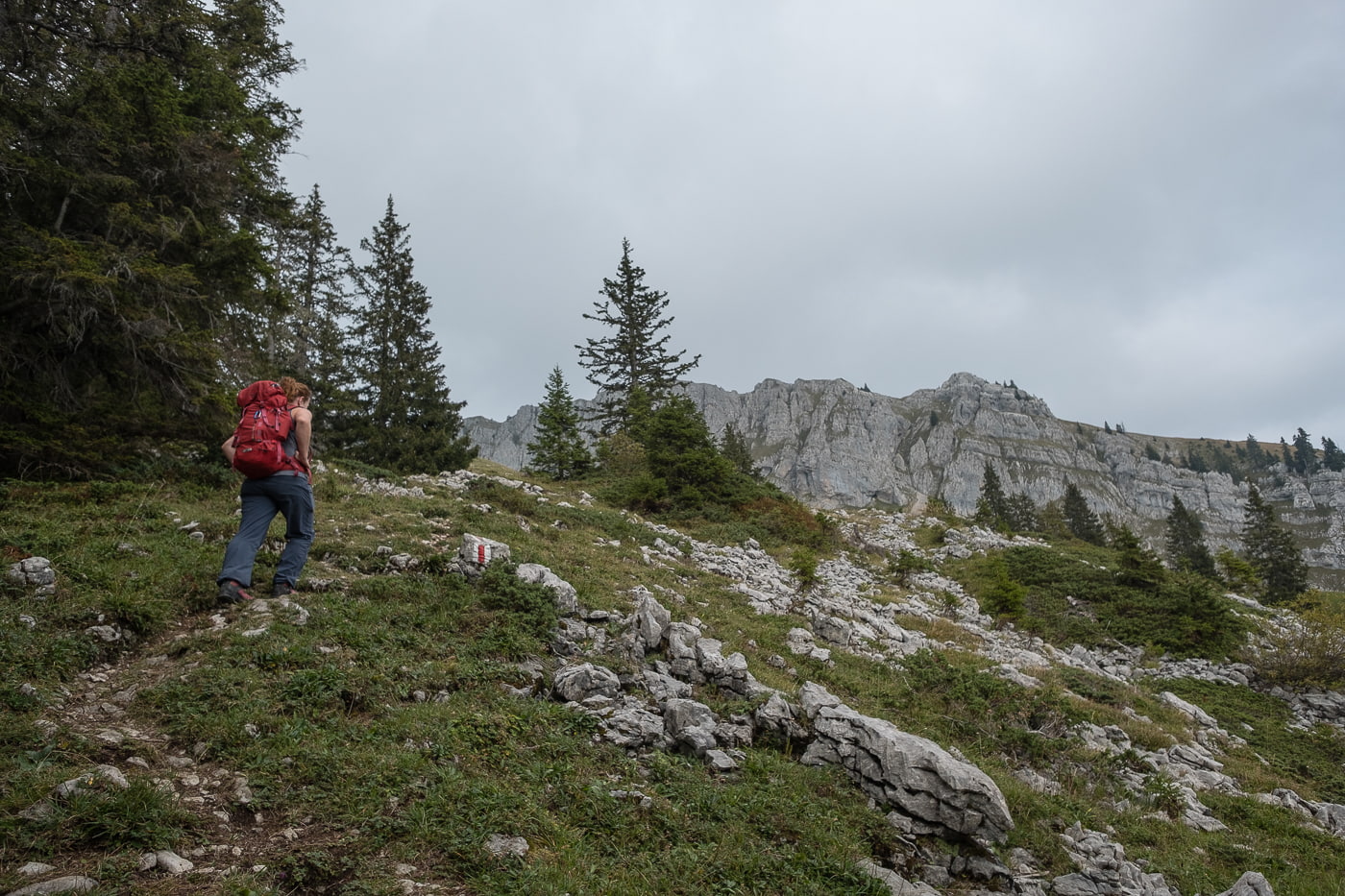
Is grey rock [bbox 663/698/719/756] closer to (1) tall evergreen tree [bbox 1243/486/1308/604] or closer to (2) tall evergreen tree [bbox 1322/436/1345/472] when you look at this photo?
(1) tall evergreen tree [bbox 1243/486/1308/604]

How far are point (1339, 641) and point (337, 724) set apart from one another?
2194cm

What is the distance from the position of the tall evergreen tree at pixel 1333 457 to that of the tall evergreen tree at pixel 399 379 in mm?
275061

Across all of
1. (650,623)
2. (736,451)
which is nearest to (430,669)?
(650,623)

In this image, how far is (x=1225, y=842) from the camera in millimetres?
6953

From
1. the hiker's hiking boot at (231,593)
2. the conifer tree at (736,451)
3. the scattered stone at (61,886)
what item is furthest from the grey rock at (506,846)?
the conifer tree at (736,451)

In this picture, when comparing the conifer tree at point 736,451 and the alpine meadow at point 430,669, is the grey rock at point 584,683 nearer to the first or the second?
the alpine meadow at point 430,669

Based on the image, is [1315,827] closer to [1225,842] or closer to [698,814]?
[1225,842]

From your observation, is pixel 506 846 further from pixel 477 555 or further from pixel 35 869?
pixel 477 555

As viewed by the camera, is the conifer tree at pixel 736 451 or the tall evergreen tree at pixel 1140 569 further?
the conifer tree at pixel 736 451

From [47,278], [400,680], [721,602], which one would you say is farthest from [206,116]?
[721,602]

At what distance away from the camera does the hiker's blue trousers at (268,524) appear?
282 inches

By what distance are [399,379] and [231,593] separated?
18.8 meters

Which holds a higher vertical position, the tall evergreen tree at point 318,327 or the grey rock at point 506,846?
the tall evergreen tree at point 318,327

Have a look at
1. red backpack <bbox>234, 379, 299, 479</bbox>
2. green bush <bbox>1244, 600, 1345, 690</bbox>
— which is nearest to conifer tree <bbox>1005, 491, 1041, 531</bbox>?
green bush <bbox>1244, 600, 1345, 690</bbox>
